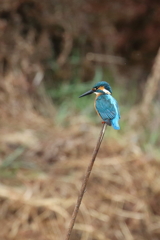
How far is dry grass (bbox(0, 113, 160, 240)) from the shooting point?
1.39 metres

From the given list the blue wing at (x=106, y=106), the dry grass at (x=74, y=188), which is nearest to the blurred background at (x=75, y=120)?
the dry grass at (x=74, y=188)

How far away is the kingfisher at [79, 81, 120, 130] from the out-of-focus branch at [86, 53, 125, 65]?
2057mm

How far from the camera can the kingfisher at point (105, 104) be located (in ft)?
1.04

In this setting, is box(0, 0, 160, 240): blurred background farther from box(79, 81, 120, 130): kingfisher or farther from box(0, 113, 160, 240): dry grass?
box(79, 81, 120, 130): kingfisher

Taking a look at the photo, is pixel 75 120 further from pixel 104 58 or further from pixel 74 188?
pixel 104 58

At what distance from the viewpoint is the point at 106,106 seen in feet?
1.07

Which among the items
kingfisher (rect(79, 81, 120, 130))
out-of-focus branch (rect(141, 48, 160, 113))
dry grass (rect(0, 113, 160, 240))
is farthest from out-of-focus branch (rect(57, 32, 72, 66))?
kingfisher (rect(79, 81, 120, 130))

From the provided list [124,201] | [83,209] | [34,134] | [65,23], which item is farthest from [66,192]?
[65,23]

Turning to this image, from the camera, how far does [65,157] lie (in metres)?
1.74

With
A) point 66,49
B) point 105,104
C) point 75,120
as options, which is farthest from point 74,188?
point 105,104

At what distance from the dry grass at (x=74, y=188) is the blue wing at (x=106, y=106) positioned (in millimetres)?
1102

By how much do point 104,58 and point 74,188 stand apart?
1096mm

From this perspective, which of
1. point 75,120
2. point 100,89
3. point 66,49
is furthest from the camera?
point 66,49

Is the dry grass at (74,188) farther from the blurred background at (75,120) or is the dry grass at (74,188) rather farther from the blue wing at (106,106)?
the blue wing at (106,106)
